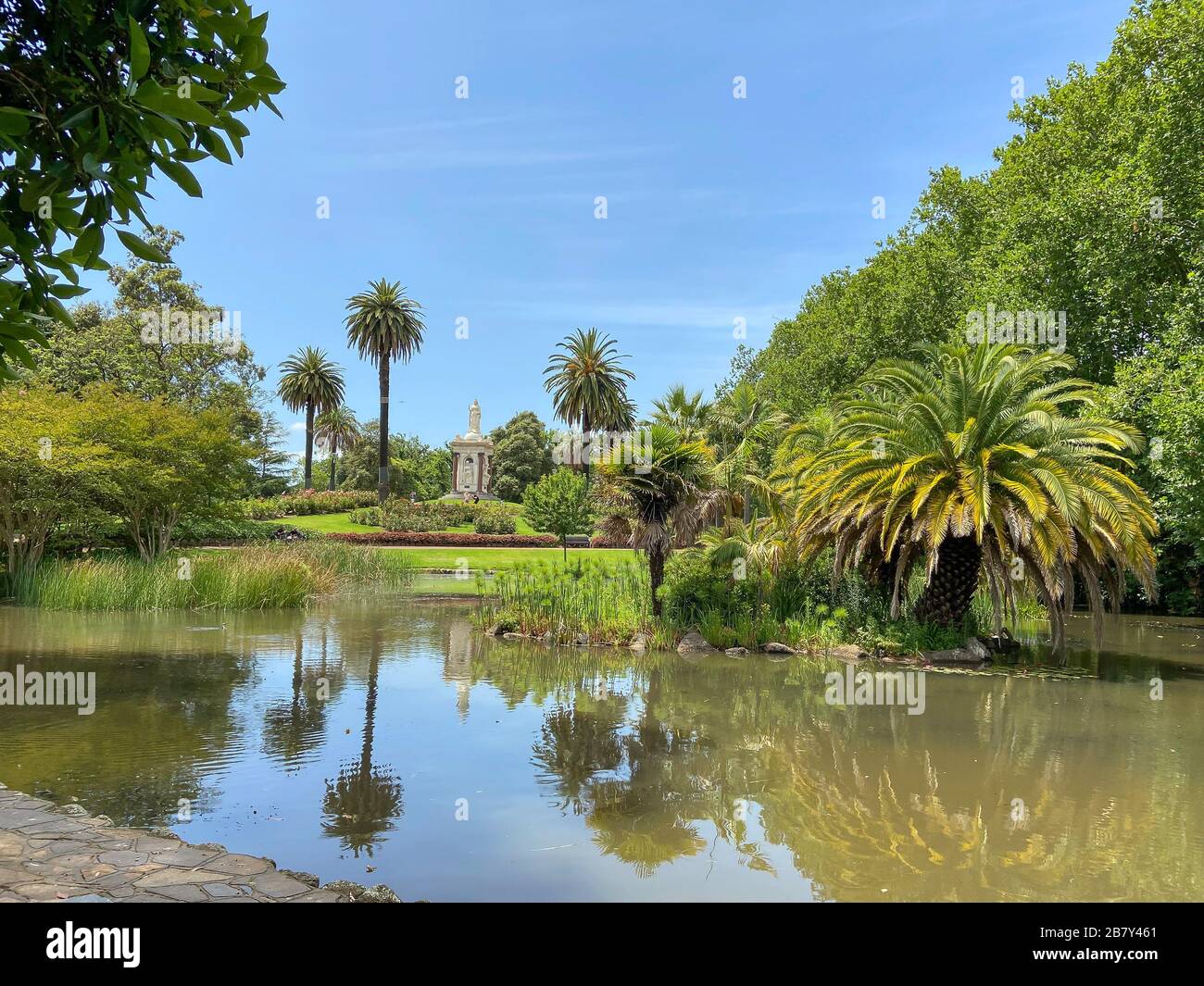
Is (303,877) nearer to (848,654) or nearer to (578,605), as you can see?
(848,654)

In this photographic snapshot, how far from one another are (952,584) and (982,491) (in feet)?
8.72

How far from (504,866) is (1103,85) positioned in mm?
24798

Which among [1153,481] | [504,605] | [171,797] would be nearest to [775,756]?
[171,797]

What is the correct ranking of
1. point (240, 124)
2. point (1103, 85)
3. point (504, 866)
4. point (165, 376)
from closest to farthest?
point (240, 124) → point (504, 866) → point (1103, 85) → point (165, 376)

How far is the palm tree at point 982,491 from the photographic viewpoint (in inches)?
470

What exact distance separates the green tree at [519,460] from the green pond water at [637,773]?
5423 centimetres

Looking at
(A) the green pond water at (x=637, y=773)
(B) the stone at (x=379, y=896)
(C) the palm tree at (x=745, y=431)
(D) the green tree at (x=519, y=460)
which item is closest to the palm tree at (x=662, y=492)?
(C) the palm tree at (x=745, y=431)

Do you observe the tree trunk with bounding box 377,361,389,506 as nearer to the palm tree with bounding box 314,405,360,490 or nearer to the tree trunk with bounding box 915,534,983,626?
the palm tree with bounding box 314,405,360,490

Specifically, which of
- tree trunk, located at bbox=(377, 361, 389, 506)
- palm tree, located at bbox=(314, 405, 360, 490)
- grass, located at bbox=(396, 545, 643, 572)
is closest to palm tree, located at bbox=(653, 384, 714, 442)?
grass, located at bbox=(396, 545, 643, 572)

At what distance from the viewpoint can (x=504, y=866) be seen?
4.87 metres

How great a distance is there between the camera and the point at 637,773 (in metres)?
7.07

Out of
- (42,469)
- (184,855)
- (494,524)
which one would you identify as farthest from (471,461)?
(184,855)

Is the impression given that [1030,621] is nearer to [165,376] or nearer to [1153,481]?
[1153,481]

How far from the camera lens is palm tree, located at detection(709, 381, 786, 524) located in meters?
16.8
